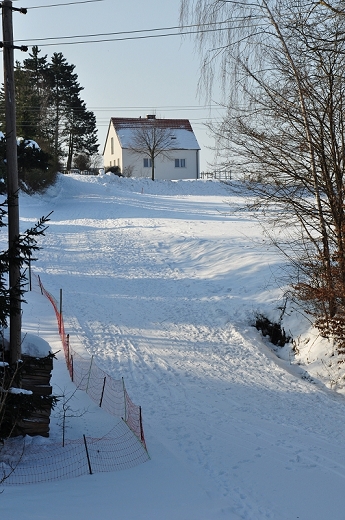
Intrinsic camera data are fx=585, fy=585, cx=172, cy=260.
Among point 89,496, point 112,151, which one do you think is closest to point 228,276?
point 89,496

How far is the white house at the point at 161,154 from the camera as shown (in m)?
64.4

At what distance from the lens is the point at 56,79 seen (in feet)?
194

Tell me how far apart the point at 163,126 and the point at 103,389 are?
55064 mm

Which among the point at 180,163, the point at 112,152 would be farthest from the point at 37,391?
the point at 112,152

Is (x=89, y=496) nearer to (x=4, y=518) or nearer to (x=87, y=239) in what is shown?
(x=4, y=518)

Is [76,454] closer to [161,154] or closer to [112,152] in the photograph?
[161,154]

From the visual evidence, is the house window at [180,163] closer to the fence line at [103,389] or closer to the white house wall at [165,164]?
the white house wall at [165,164]

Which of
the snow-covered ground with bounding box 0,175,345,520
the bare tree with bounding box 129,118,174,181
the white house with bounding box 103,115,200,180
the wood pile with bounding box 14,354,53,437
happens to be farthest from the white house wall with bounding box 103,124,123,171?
the wood pile with bounding box 14,354,53,437

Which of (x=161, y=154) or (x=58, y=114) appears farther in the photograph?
(x=161, y=154)

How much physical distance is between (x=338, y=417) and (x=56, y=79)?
55.2 meters

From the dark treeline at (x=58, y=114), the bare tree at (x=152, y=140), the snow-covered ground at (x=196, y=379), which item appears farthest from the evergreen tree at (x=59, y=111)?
the snow-covered ground at (x=196, y=379)

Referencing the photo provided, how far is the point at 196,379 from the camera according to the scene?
39.8ft

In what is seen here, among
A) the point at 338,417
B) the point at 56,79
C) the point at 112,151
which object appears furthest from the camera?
the point at 112,151

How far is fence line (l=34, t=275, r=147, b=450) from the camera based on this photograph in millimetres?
9836
